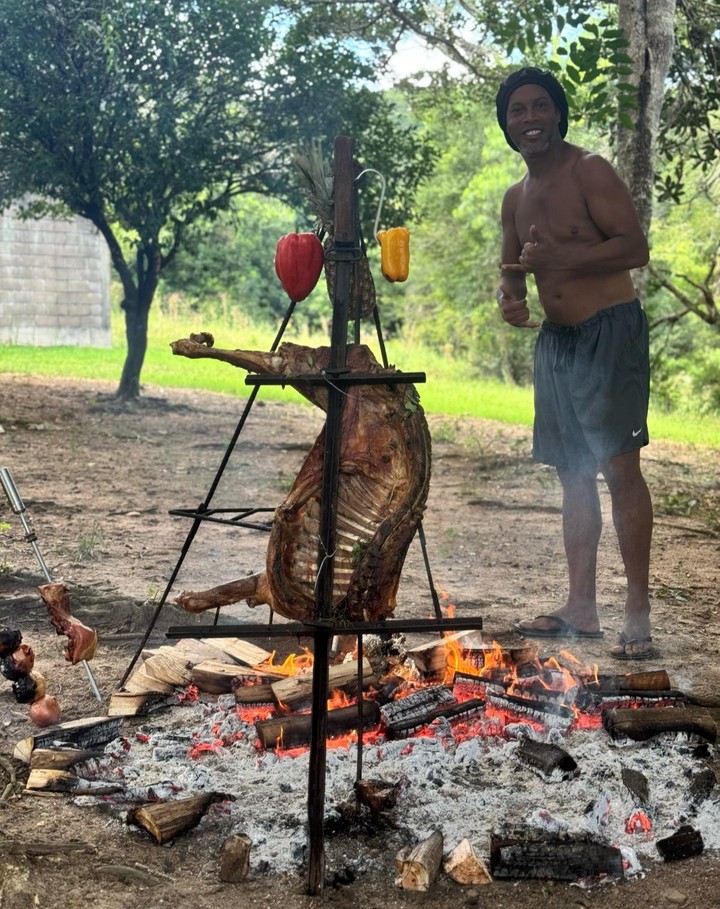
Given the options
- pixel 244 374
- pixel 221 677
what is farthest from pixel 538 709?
pixel 244 374

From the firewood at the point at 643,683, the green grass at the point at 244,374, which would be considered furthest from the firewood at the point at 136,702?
the green grass at the point at 244,374

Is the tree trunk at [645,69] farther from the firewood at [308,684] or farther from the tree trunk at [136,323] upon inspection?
the tree trunk at [136,323]

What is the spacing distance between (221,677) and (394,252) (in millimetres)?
1774

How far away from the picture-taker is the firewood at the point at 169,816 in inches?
105

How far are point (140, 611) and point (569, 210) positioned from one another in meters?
2.70

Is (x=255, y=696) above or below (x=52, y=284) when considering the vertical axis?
below

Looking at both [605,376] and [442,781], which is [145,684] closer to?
[442,781]

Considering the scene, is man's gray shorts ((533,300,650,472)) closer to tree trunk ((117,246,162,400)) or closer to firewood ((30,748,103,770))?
firewood ((30,748,103,770))

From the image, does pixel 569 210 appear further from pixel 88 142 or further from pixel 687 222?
pixel 687 222

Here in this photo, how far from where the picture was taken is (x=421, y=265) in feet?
77.5

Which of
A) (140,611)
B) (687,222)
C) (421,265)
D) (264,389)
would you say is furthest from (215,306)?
(140,611)

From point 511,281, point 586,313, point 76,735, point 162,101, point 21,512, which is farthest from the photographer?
point 162,101

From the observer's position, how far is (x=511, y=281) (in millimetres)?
4418

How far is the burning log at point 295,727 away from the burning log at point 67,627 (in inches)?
27.4
